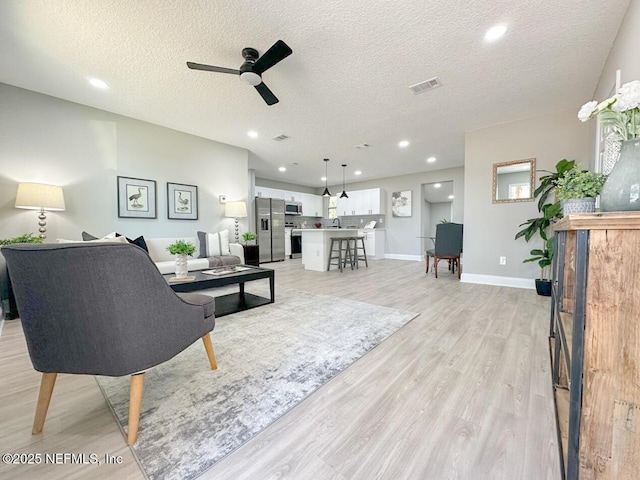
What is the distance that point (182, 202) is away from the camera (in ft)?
14.2

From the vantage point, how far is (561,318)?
1.37m

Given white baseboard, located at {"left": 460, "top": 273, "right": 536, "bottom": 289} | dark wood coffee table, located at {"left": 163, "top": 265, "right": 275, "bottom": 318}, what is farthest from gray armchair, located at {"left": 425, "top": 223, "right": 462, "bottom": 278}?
dark wood coffee table, located at {"left": 163, "top": 265, "right": 275, "bottom": 318}

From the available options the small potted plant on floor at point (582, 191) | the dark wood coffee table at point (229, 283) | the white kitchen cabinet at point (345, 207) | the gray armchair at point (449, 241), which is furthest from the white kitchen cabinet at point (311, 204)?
the small potted plant on floor at point (582, 191)

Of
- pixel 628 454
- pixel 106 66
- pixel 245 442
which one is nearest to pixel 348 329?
pixel 245 442

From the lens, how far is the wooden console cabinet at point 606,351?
2.37ft

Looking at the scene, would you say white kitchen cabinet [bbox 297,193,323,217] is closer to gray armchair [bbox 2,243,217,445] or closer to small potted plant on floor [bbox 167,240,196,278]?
small potted plant on floor [bbox 167,240,196,278]

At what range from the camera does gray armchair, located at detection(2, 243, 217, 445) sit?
0.97 meters

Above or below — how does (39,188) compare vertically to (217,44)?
below

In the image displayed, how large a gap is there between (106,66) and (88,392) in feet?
9.72

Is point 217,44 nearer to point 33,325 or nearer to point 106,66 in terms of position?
point 106,66

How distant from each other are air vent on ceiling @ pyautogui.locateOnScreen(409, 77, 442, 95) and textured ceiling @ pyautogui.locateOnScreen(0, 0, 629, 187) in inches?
3.1

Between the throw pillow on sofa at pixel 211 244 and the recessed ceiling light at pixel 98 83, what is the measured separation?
220 cm

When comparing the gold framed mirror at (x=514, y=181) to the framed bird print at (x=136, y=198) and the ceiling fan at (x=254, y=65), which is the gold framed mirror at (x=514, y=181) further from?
the framed bird print at (x=136, y=198)

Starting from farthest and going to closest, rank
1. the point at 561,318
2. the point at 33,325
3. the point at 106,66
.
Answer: the point at 106,66
the point at 561,318
the point at 33,325
